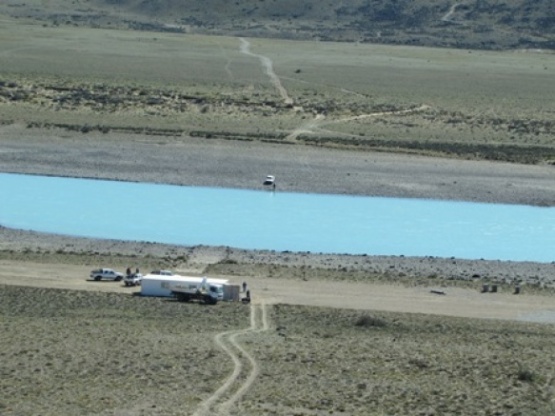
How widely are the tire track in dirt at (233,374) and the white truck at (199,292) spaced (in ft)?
7.03

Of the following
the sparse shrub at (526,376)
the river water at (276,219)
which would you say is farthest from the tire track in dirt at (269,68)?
the sparse shrub at (526,376)

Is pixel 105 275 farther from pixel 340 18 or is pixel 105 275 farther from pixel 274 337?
pixel 340 18

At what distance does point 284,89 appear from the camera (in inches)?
2864

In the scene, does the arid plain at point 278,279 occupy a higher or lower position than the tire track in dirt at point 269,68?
lower

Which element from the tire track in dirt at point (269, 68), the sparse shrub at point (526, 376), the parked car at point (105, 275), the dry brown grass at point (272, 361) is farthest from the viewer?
the tire track in dirt at point (269, 68)

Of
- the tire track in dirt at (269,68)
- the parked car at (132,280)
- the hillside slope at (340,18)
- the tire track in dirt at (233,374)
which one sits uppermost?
the hillside slope at (340,18)

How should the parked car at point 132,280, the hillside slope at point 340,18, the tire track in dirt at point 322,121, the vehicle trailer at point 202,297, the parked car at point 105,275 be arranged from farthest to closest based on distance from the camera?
the hillside slope at point 340,18 → the tire track in dirt at point 322,121 → the parked car at point 105,275 → the parked car at point 132,280 → the vehicle trailer at point 202,297

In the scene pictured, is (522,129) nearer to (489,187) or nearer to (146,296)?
(489,187)

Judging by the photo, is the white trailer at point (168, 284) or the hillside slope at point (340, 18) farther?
the hillside slope at point (340, 18)

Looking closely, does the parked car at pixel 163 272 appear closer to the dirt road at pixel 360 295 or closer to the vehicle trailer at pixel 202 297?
the dirt road at pixel 360 295

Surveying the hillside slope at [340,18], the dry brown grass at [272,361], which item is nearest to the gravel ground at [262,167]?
the dry brown grass at [272,361]

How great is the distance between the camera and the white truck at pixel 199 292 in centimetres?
2747

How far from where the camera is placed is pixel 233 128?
56.8 meters

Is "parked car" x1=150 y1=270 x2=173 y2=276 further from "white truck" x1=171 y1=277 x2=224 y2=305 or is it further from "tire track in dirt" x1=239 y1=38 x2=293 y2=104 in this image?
"tire track in dirt" x1=239 y1=38 x2=293 y2=104
